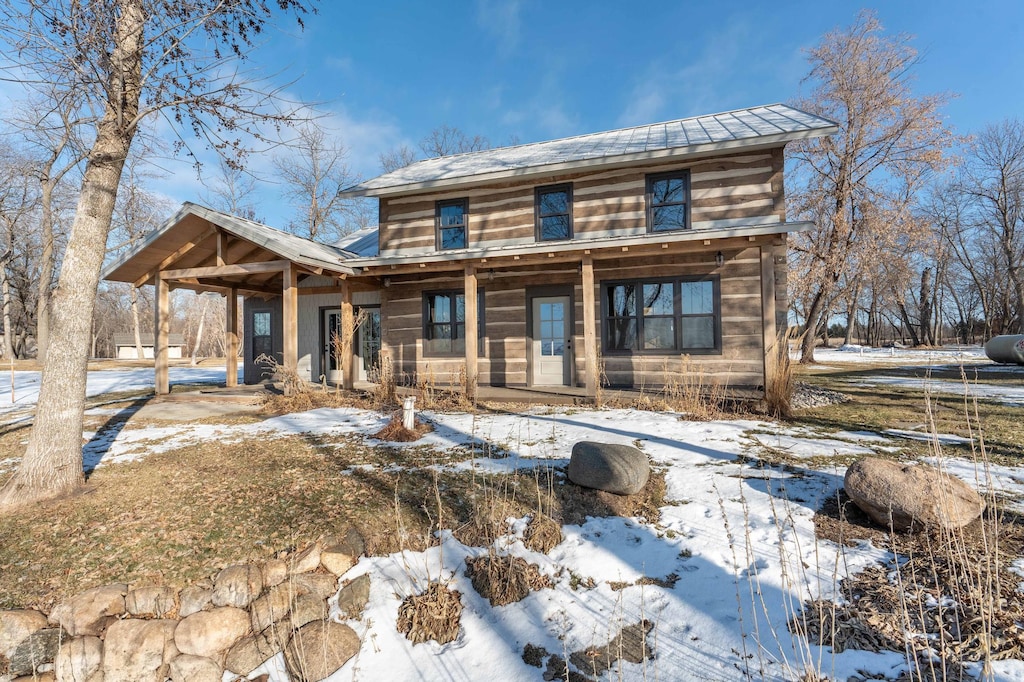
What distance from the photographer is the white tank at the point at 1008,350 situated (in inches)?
622

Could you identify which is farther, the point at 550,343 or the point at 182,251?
the point at 550,343

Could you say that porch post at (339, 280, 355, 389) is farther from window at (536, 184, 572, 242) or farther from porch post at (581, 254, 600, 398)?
porch post at (581, 254, 600, 398)

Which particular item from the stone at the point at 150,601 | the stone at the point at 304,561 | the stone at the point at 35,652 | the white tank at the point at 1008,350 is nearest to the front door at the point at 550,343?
the stone at the point at 304,561

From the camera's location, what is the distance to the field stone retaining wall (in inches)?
118

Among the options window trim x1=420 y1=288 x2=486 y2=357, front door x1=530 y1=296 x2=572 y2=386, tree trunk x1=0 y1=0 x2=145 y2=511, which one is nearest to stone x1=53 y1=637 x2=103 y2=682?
tree trunk x1=0 y1=0 x2=145 y2=511

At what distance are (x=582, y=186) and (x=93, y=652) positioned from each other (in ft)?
34.0

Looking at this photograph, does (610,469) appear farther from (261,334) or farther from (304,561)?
(261,334)

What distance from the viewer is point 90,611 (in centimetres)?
319

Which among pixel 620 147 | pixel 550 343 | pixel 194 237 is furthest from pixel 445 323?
pixel 194 237

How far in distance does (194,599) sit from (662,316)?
918 centimetres

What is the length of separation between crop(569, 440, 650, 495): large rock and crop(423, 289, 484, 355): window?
23.3ft

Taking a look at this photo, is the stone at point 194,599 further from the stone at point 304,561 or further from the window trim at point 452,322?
the window trim at point 452,322

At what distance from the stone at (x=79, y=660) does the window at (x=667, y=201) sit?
1019 cm

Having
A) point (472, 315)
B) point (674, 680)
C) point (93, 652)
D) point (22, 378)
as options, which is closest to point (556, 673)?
point (674, 680)
